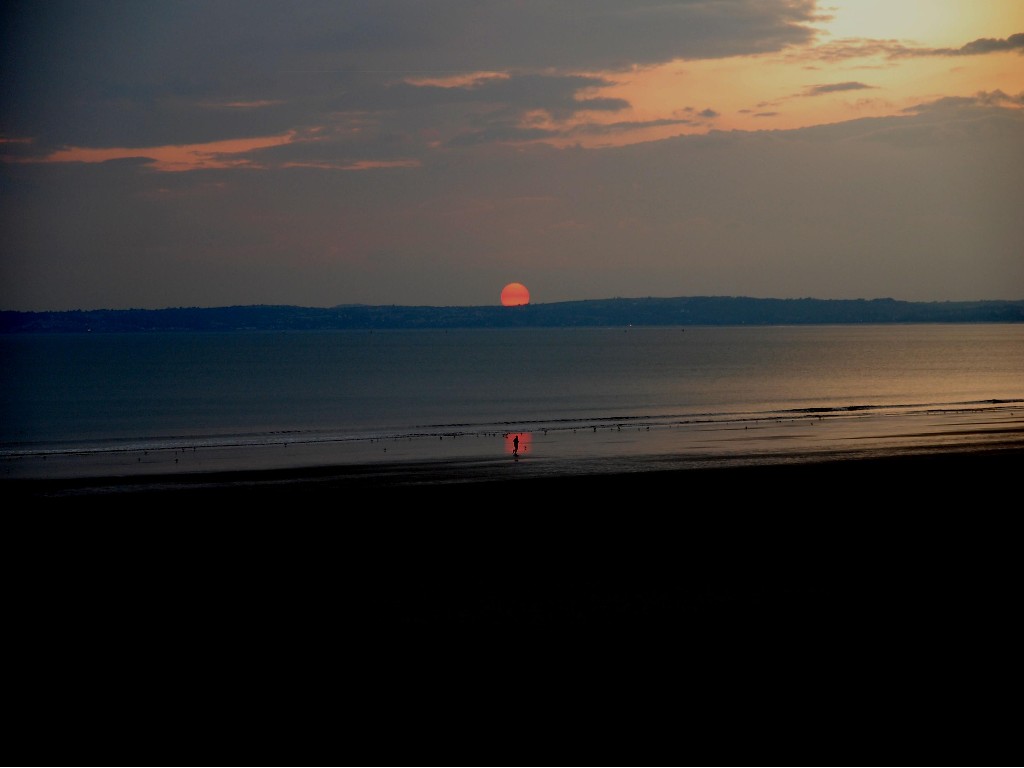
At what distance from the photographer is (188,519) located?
928 inches

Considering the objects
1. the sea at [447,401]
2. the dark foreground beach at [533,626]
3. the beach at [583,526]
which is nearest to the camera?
the dark foreground beach at [533,626]

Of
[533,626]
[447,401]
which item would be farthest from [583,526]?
[447,401]

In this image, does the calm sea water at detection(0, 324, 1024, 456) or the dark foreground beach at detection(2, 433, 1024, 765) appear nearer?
the dark foreground beach at detection(2, 433, 1024, 765)

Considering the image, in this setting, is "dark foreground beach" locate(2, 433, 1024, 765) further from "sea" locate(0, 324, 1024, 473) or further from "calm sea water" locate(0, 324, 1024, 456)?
"calm sea water" locate(0, 324, 1024, 456)

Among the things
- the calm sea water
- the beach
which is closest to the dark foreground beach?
the beach

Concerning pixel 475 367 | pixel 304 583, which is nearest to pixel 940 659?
pixel 304 583

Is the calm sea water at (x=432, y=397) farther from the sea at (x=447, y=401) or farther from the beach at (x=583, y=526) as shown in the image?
the beach at (x=583, y=526)

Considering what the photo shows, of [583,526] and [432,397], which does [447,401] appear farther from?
[583,526]

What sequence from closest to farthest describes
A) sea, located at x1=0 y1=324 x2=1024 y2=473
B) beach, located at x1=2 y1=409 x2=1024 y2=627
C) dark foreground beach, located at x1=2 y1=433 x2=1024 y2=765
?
dark foreground beach, located at x1=2 y1=433 x2=1024 y2=765 < beach, located at x1=2 y1=409 x2=1024 y2=627 < sea, located at x1=0 y1=324 x2=1024 y2=473

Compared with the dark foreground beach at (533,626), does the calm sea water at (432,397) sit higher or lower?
lower

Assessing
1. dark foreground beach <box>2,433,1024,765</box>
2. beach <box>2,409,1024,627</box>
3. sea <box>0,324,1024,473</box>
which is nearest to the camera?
dark foreground beach <box>2,433,1024,765</box>

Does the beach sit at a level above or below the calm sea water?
above

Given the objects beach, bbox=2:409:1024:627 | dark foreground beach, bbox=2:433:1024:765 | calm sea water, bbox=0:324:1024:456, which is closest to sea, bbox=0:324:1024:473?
calm sea water, bbox=0:324:1024:456

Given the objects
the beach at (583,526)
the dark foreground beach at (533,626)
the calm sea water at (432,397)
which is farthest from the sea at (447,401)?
the dark foreground beach at (533,626)
